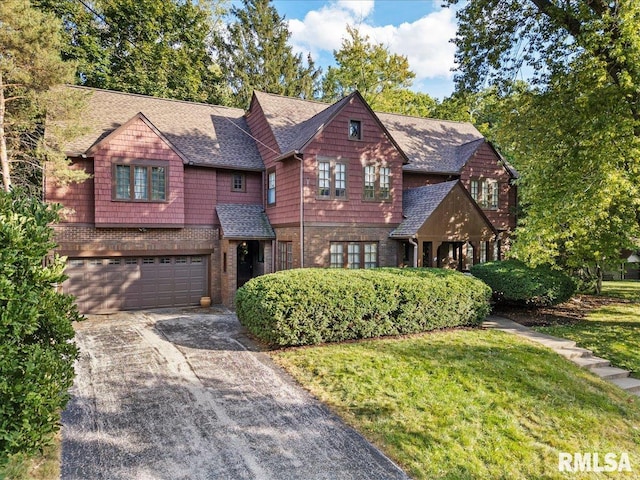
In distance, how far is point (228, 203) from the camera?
16.8 m

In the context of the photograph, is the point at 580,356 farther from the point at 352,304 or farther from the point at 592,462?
the point at 352,304

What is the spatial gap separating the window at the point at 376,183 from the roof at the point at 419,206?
120 centimetres

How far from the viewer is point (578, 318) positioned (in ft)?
44.2

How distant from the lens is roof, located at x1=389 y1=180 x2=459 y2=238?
586 inches

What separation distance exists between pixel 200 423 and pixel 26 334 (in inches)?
117

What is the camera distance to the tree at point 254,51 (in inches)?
1319

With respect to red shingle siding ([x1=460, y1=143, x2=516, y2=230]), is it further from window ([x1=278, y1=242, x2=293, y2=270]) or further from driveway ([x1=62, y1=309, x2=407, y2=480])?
driveway ([x1=62, y1=309, x2=407, y2=480])

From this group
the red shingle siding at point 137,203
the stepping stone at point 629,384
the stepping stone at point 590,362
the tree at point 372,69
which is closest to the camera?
the stepping stone at point 629,384

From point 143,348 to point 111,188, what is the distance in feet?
23.4

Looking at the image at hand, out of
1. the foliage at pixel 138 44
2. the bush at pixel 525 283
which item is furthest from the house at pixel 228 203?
the foliage at pixel 138 44

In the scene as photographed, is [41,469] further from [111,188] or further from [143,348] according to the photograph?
[111,188]

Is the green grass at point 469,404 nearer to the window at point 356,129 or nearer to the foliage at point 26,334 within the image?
the foliage at point 26,334

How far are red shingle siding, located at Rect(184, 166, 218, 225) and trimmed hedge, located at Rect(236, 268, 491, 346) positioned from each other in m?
6.56

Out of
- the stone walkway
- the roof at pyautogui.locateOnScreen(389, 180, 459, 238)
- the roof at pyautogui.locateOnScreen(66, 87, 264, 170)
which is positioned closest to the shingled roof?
the roof at pyautogui.locateOnScreen(389, 180, 459, 238)
